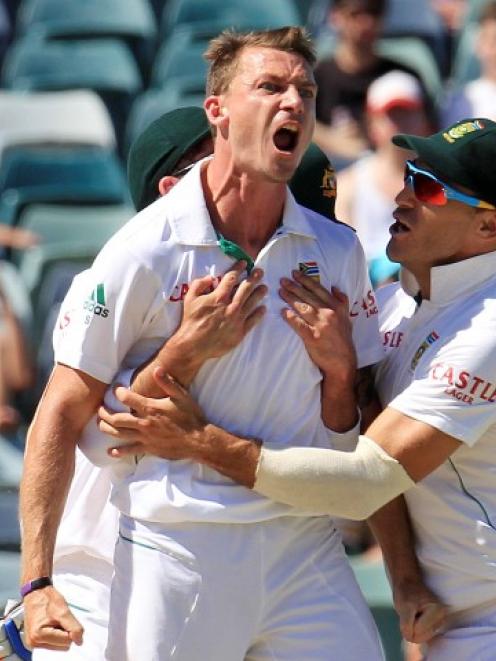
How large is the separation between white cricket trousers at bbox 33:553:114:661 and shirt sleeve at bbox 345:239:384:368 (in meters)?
0.80

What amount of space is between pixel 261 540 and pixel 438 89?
5226 mm

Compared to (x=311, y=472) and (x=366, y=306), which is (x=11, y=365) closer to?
(x=366, y=306)

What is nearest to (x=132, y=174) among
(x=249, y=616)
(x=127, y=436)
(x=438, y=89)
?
(x=127, y=436)

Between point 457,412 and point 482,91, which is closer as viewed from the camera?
point 457,412

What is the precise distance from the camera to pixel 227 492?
10.2 feet

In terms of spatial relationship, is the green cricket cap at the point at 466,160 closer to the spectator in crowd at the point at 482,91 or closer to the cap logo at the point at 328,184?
the cap logo at the point at 328,184

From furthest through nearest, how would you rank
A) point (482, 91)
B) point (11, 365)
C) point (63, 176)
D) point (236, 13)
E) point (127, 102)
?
point (236, 13) → point (127, 102) → point (63, 176) → point (482, 91) → point (11, 365)

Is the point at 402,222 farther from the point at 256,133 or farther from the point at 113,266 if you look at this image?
the point at 113,266

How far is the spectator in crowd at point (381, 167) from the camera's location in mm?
6273

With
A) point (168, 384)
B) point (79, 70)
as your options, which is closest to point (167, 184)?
point (168, 384)

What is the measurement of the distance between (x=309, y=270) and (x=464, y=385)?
447 mm

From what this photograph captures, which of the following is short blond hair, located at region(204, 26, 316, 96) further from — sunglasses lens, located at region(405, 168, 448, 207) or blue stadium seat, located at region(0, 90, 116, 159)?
blue stadium seat, located at region(0, 90, 116, 159)

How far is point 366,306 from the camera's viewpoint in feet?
11.2

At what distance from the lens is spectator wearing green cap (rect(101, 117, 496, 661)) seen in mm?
3121
